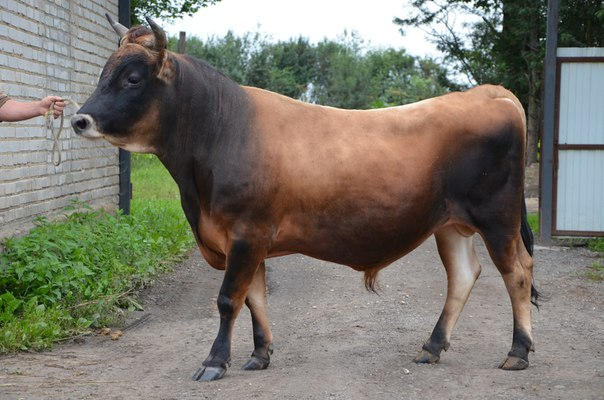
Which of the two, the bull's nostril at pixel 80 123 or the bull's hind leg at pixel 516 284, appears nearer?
the bull's nostril at pixel 80 123

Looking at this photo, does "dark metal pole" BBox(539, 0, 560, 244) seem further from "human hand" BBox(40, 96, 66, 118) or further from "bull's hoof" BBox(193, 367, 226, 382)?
"human hand" BBox(40, 96, 66, 118)

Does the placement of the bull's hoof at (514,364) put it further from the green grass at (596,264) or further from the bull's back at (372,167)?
the green grass at (596,264)

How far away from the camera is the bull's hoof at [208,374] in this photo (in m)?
5.68

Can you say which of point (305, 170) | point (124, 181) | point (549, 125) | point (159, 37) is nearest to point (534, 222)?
point (549, 125)

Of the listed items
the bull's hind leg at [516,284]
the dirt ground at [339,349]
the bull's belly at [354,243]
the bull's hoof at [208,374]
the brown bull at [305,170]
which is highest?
the brown bull at [305,170]

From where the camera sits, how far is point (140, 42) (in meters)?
5.74

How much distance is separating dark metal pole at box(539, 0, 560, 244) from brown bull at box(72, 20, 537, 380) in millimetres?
6026

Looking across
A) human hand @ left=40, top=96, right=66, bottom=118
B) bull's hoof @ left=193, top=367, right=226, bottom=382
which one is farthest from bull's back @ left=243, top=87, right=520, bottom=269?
human hand @ left=40, top=96, right=66, bottom=118

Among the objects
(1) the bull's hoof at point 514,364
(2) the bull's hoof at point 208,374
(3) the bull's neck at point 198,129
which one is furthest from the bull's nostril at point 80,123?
(1) the bull's hoof at point 514,364

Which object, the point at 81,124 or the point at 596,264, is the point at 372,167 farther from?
the point at 596,264

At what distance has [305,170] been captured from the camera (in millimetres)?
5852

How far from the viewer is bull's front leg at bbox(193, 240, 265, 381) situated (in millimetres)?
5699

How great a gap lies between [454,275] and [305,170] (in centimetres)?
138

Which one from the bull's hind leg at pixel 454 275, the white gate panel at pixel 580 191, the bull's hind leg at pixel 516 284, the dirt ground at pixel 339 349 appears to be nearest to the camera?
the dirt ground at pixel 339 349
